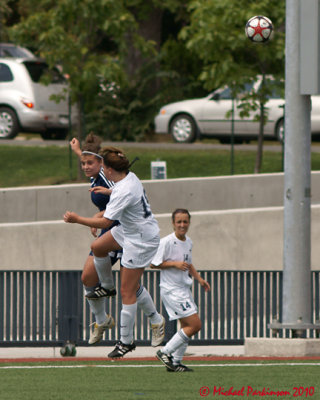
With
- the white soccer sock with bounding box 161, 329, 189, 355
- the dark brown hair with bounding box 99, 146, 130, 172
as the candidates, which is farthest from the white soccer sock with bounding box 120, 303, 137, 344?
the dark brown hair with bounding box 99, 146, 130, 172

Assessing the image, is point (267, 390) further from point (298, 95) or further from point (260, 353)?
point (298, 95)

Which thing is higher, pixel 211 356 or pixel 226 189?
pixel 226 189

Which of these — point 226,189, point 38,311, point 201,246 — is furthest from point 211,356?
point 226,189

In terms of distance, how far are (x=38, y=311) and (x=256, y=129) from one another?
13.8 m

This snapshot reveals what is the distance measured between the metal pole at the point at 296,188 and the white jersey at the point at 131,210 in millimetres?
2396

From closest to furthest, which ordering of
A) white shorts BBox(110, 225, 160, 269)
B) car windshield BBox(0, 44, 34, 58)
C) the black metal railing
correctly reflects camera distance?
white shorts BBox(110, 225, 160, 269) → the black metal railing → car windshield BBox(0, 44, 34, 58)

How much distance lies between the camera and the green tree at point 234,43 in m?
22.9

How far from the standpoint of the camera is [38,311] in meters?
13.6

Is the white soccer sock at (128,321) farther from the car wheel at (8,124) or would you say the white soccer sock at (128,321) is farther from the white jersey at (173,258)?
the car wheel at (8,124)

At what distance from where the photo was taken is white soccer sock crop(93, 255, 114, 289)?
1043 centimetres

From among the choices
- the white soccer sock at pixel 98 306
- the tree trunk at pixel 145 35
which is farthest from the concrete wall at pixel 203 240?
the tree trunk at pixel 145 35

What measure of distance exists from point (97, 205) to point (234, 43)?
41.5 ft

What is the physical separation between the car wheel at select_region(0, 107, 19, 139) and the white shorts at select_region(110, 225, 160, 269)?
1642 cm

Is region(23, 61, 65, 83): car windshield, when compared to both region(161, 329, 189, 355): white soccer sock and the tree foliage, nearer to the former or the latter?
the tree foliage
